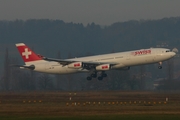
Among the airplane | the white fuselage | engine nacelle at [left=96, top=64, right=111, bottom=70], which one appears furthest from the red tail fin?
engine nacelle at [left=96, top=64, right=111, bottom=70]

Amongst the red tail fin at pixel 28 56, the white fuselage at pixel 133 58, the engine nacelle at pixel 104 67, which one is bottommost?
the engine nacelle at pixel 104 67

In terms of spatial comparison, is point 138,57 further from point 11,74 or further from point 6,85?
point 11,74

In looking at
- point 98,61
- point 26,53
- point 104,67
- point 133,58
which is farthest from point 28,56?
point 133,58

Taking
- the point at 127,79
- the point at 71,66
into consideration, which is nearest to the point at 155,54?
the point at 71,66

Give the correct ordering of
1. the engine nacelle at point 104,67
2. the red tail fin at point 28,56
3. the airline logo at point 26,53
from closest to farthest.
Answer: the engine nacelle at point 104,67 → the red tail fin at point 28,56 → the airline logo at point 26,53

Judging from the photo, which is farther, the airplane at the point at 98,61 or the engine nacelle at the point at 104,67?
the engine nacelle at the point at 104,67

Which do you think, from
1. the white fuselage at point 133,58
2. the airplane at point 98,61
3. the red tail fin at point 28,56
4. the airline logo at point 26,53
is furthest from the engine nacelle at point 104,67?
the airline logo at point 26,53

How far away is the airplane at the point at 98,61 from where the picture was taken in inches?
2992

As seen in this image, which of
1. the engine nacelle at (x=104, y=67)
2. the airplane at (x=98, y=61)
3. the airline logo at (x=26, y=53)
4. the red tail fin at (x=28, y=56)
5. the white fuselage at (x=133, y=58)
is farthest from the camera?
the airline logo at (x=26, y=53)

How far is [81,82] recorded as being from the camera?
348 ft

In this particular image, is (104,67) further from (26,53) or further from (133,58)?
(26,53)

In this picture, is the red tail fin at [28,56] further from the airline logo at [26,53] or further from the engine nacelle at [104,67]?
the engine nacelle at [104,67]

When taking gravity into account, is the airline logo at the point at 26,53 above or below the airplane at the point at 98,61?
above

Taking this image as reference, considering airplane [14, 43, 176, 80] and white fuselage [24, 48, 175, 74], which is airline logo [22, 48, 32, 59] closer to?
airplane [14, 43, 176, 80]
